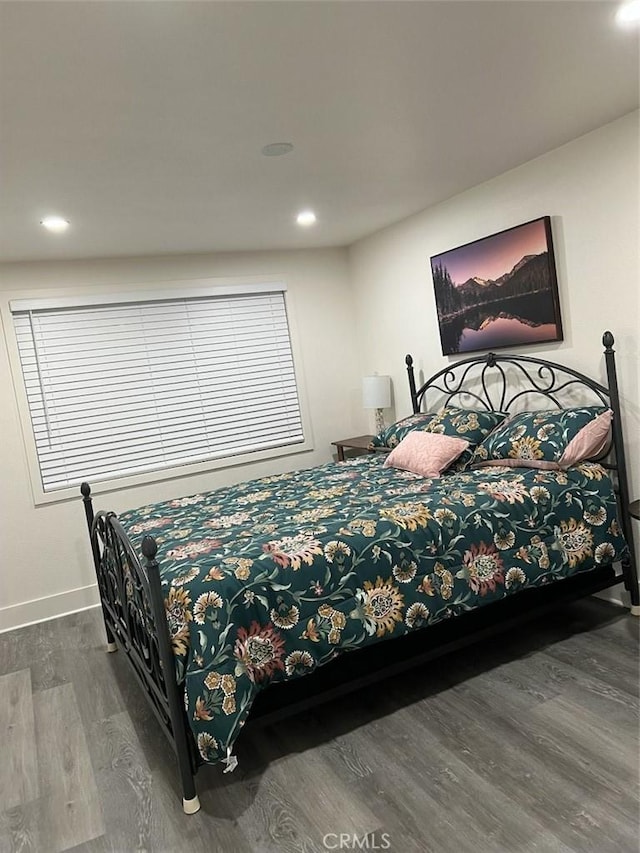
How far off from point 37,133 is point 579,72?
203 centimetres

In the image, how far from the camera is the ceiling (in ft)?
5.82

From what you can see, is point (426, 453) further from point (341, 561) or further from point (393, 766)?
point (393, 766)

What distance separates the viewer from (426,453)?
11.7ft

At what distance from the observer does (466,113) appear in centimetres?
262

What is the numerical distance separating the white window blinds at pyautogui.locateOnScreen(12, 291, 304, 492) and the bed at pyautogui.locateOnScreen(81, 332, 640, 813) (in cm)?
119

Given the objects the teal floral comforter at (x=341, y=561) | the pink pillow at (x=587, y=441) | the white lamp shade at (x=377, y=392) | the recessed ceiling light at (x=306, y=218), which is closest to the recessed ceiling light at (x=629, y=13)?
the pink pillow at (x=587, y=441)

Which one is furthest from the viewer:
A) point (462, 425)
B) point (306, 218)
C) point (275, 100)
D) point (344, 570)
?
point (306, 218)

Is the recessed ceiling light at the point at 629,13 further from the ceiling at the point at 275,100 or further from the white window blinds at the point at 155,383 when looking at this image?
the white window blinds at the point at 155,383

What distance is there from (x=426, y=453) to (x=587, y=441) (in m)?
0.86

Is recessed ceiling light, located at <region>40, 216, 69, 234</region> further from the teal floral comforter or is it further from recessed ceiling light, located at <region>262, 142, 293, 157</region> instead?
the teal floral comforter

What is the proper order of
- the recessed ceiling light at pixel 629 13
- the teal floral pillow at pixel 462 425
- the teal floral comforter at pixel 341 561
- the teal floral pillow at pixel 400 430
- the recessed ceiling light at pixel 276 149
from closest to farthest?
the recessed ceiling light at pixel 629 13 → the teal floral comforter at pixel 341 561 → the recessed ceiling light at pixel 276 149 → the teal floral pillow at pixel 462 425 → the teal floral pillow at pixel 400 430

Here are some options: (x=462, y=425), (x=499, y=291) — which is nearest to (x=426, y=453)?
(x=462, y=425)

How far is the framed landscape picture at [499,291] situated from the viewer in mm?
3482

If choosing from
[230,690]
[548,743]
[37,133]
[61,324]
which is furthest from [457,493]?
[61,324]
